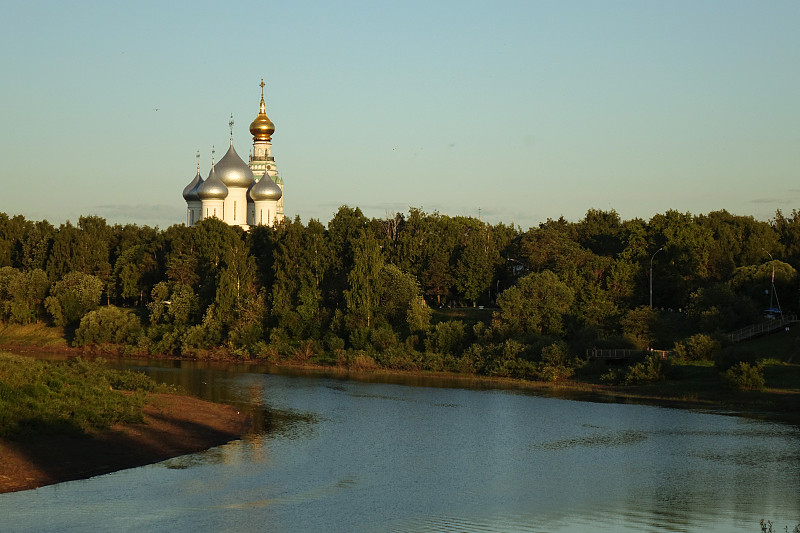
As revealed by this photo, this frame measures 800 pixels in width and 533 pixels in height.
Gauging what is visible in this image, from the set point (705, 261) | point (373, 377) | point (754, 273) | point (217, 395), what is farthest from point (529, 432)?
point (705, 261)

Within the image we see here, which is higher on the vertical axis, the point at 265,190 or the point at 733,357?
the point at 265,190

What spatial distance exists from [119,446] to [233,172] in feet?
231

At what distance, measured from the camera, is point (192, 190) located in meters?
102

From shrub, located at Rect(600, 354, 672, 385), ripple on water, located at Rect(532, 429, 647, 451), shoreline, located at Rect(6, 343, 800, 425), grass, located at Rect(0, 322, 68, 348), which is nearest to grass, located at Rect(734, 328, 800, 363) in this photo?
shoreline, located at Rect(6, 343, 800, 425)

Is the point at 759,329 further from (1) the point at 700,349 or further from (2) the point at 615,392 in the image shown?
(2) the point at 615,392

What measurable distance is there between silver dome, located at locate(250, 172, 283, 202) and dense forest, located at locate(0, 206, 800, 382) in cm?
1191

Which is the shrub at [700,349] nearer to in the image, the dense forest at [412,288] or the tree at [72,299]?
the dense forest at [412,288]

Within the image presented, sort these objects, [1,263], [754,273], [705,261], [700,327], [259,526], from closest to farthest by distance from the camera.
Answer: [259,526] → [700,327] → [754,273] → [705,261] → [1,263]

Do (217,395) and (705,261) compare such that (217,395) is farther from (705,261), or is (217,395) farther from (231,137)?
(231,137)

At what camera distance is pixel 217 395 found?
51.2 meters

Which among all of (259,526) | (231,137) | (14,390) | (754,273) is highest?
(231,137)

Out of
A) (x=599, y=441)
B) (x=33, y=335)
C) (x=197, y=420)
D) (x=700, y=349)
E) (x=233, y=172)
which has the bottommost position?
(x=599, y=441)

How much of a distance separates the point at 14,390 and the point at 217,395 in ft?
54.5

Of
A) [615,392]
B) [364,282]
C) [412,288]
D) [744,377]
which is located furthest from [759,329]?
[364,282]
